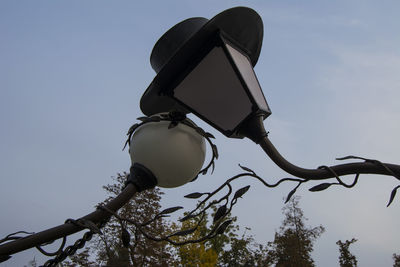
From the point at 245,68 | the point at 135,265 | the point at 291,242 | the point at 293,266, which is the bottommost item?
the point at 245,68

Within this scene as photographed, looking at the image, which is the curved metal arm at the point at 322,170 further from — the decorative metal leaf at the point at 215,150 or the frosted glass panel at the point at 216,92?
the decorative metal leaf at the point at 215,150

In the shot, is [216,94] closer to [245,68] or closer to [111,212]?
[245,68]

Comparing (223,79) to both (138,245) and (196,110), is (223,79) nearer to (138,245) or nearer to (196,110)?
(196,110)

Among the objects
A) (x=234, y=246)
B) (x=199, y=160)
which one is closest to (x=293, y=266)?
(x=234, y=246)

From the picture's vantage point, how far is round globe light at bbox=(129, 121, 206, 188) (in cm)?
157

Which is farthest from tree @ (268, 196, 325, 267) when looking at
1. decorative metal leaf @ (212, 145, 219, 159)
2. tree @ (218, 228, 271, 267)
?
decorative metal leaf @ (212, 145, 219, 159)

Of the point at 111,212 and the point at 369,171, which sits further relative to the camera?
the point at 111,212

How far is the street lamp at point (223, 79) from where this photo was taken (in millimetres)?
1424

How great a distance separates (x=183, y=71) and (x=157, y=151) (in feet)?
1.24

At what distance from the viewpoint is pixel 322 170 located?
4.50 ft

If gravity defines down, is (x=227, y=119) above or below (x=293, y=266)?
below

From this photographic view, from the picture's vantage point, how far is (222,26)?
4.71 feet

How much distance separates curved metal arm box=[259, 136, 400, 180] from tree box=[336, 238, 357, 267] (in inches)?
786

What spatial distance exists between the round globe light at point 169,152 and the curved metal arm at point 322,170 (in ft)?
1.07
